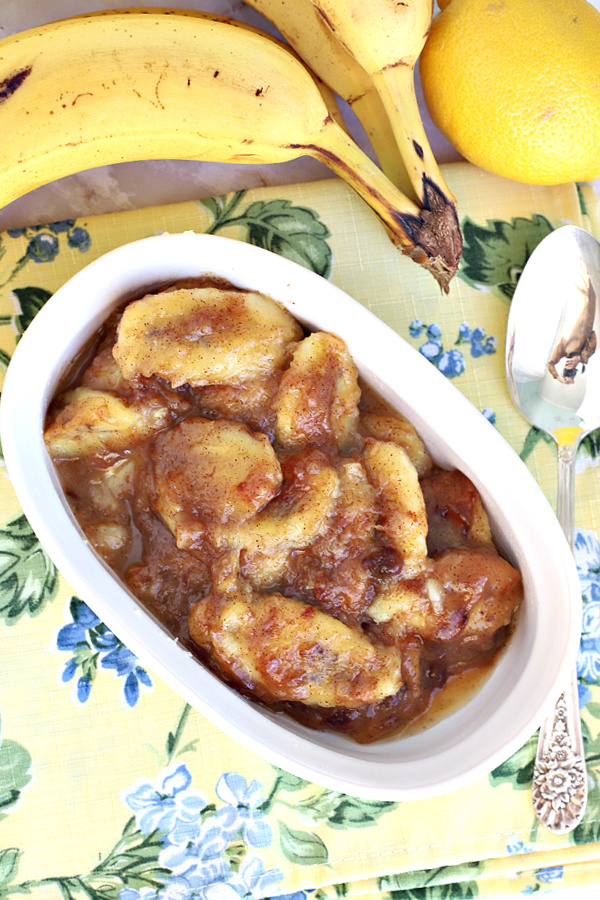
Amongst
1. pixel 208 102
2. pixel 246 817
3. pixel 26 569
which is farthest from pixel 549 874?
pixel 208 102

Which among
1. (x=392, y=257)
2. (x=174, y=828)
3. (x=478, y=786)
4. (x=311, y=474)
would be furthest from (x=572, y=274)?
(x=174, y=828)

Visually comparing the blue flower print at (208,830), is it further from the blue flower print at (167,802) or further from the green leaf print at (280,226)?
the green leaf print at (280,226)

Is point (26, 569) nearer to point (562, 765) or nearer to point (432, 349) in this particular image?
point (432, 349)

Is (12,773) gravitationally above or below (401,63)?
below

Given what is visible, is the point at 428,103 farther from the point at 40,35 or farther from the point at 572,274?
the point at 40,35

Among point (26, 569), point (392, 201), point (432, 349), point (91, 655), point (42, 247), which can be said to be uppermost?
point (392, 201)

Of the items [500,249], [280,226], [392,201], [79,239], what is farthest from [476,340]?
[79,239]

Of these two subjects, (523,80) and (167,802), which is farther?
(167,802)

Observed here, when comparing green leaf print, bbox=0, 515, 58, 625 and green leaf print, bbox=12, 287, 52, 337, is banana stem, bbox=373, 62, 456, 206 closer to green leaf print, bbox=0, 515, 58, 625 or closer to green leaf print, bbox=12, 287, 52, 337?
green leaf print, bbox=12, 287, 52, 337
